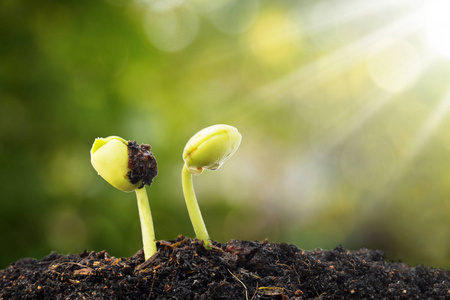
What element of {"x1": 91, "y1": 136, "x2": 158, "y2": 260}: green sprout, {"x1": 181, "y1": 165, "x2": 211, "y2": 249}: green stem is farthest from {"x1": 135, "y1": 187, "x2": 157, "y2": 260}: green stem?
{"x1": 181, "y1": 165, "x2": 211, "y2": 249}: green stem

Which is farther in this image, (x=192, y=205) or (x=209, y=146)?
(x=192, y=205)

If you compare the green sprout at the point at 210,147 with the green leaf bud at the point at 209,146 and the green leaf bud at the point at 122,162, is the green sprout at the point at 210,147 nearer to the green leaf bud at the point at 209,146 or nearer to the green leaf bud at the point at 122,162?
the green leaf bud at the point at 209,146

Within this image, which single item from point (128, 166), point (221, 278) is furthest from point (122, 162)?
point (221, 278)

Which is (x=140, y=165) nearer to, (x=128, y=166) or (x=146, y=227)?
(x=128, y=166)

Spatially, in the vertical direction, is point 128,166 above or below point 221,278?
above

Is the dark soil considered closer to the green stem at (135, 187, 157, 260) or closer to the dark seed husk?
the green stem at (135, 187, 157, 260)

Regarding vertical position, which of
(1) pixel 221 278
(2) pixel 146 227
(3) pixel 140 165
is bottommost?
(1) pixel 221 278

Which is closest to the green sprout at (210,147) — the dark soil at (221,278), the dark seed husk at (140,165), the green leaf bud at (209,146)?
the green leaf bud at (209,146)
